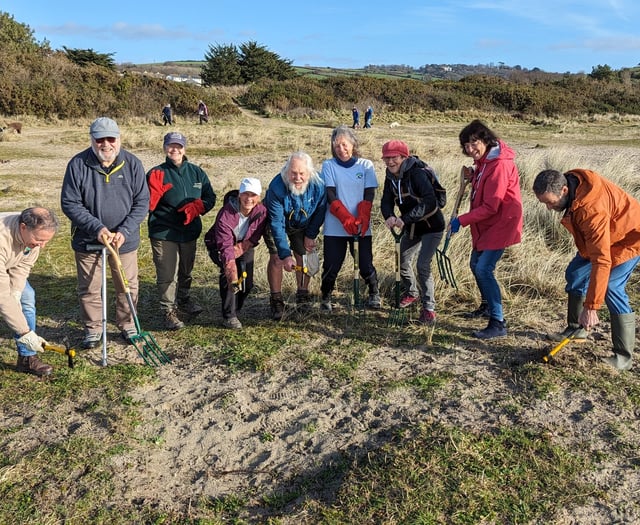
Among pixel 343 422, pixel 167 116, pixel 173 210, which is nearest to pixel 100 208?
pixel 173 210

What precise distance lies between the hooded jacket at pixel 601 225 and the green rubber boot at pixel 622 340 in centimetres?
40

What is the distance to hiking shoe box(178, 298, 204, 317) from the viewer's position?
18.3ft

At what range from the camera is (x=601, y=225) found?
3801 millimetres

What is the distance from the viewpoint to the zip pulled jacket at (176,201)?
16.0 feet

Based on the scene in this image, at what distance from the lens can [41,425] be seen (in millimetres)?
3717

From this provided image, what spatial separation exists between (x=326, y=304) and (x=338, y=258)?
0.53 m

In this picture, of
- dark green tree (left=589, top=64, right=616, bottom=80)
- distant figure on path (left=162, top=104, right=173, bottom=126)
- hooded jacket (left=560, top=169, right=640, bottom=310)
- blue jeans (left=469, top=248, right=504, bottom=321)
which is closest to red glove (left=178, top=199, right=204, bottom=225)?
blue jeans (left=469, top=248, right=504, bottom=321)

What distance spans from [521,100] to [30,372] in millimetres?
37175

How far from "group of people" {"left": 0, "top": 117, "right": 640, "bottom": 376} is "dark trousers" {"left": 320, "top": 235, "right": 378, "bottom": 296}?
1cm

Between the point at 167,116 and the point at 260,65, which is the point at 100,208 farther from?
the point at 260,65

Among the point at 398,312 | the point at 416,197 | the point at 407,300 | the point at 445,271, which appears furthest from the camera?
the point at 445,271

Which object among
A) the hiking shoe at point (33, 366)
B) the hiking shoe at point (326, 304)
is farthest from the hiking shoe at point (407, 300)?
the hiking shoe at point (33, 366)

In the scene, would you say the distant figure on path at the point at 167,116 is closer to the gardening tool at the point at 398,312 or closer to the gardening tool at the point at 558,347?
the gardening tool at the point at 398,312

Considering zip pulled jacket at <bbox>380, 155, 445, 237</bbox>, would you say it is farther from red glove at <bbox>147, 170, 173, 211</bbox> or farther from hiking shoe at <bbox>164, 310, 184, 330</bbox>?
hiking shoe at <bbox>164, 310, 184, 330</bbox>
